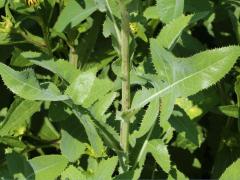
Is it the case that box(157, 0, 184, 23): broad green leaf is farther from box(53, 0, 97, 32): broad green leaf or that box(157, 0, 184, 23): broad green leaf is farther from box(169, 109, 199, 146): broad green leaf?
box(169, 109, 199, 146): broad green leaf

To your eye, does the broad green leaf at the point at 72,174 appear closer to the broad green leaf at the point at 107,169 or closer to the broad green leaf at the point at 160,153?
the broad green leaf at the point at 107,169

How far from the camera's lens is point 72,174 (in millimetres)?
1603

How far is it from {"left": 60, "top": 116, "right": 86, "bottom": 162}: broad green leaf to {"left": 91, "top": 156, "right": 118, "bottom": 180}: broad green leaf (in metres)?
0.21

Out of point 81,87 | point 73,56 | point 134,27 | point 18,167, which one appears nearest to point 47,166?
Answer: point 18,167

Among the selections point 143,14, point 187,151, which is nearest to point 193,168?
point 187,151

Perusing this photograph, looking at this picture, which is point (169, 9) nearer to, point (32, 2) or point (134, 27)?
point (134, 27)

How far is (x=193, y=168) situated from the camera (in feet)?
7.38

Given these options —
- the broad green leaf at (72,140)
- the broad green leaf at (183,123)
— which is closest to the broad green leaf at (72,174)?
the broad green leaf at (72,140)

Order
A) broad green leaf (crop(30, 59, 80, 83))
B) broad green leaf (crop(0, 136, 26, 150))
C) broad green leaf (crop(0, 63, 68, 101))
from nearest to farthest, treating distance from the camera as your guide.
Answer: broad green leaf (crop(0, 63, 68, 101))
broad green leaf (crop(30, 59, 80, 83))
broad green leaf (crop(0, 136, 26, 150))

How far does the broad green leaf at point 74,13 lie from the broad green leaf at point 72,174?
0.46 m

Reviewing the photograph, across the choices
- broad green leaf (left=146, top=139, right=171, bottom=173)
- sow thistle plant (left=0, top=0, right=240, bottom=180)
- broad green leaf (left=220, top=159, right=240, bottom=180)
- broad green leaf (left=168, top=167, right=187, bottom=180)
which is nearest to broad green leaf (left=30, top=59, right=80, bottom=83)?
sow thistle plant (left=0, top=0, right=240, bottom=180)

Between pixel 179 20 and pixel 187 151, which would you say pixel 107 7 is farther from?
pixel 187 151

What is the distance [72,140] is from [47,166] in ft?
0.52

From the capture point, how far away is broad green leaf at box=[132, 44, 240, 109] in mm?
1440
